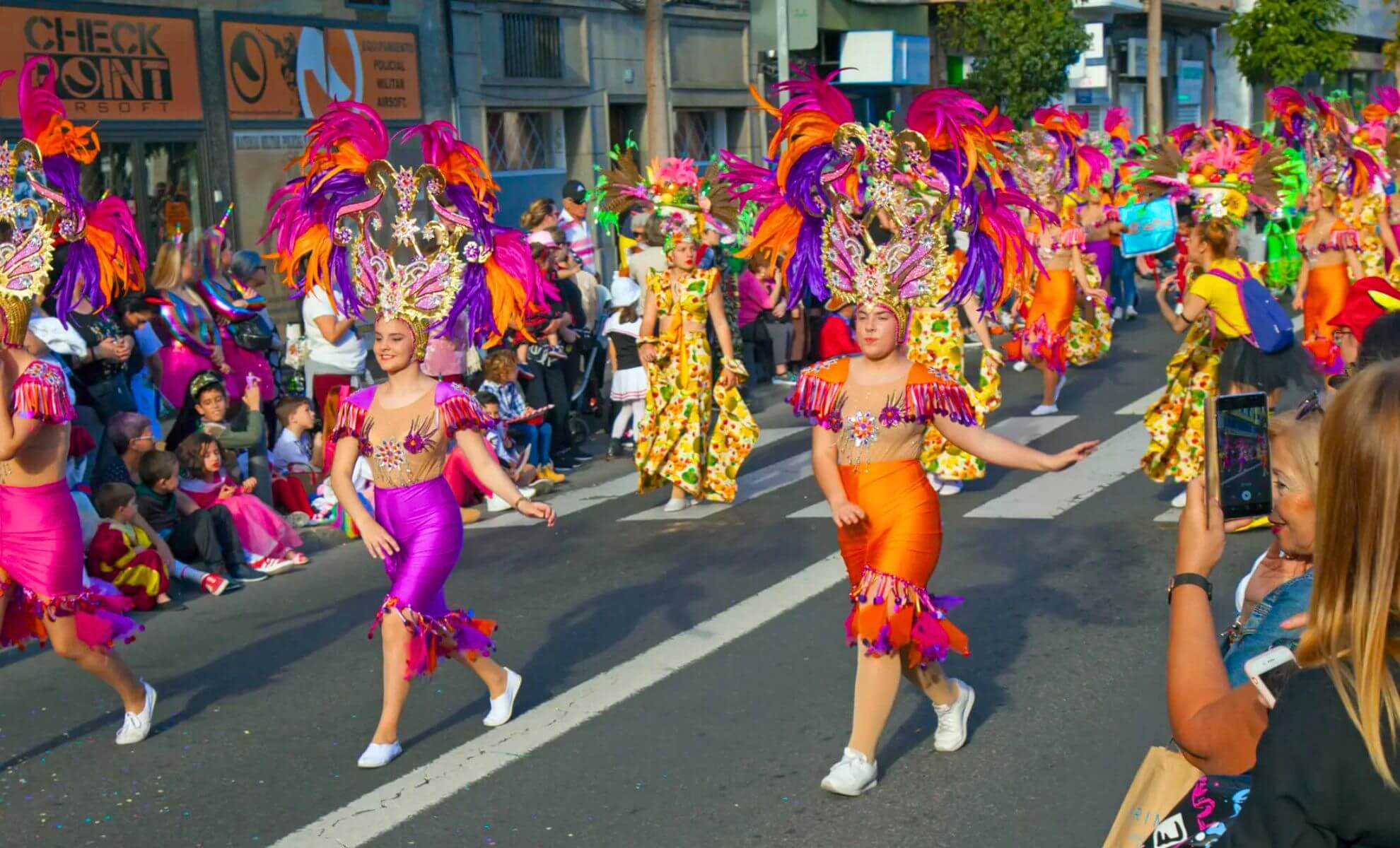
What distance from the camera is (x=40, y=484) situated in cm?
668

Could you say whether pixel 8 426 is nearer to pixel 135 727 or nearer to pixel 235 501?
pixel 135 727

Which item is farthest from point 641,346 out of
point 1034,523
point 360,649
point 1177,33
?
point 1177,33

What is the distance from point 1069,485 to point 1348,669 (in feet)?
30.4

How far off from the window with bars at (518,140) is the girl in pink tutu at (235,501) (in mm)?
13272

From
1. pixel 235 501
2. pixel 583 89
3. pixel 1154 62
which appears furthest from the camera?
pixel 1154 62

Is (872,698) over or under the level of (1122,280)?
under

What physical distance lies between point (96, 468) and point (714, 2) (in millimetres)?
19823

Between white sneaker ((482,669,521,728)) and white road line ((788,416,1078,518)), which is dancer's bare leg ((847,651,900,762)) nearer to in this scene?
white sneaker ((482,669,521,728))

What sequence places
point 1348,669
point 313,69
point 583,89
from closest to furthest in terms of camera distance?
point 1348,669, point 313,69, point 583,89

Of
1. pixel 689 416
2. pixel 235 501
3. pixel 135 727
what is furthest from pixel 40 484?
pixel 689 416

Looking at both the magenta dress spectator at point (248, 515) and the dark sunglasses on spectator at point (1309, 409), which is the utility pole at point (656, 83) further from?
the dark sunglasses on spectator at point (1309, 409)

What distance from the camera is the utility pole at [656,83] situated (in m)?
20.3

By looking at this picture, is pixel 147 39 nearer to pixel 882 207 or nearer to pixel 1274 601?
pixel 882 207

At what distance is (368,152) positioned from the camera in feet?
24.2
